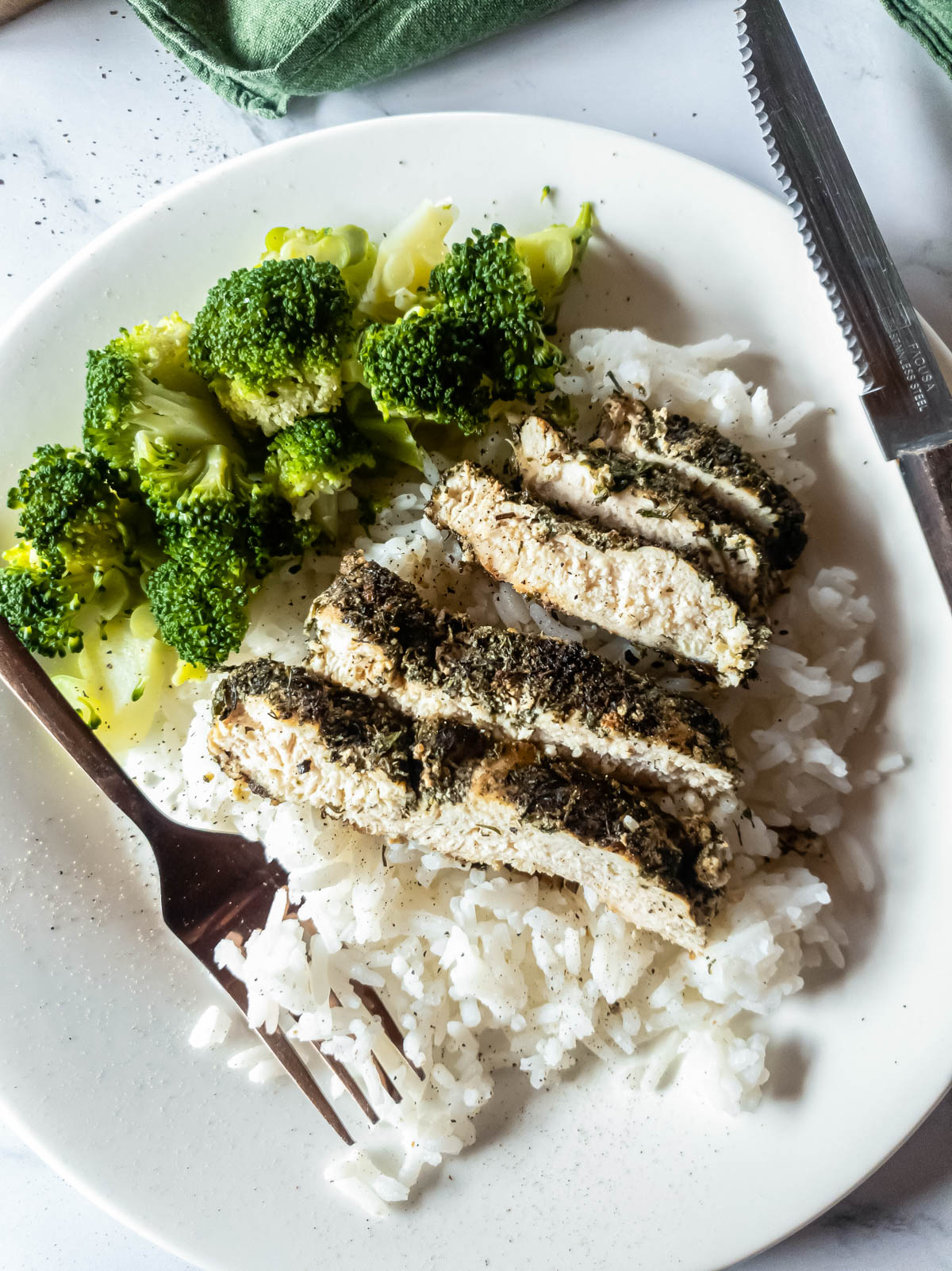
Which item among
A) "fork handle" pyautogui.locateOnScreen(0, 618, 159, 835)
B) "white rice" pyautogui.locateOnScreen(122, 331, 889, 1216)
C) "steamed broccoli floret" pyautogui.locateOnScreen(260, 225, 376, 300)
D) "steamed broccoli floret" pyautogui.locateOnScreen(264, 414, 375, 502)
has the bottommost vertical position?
"white rice" pyautogui.locateOnScreen(122, 331, 889, 1216)

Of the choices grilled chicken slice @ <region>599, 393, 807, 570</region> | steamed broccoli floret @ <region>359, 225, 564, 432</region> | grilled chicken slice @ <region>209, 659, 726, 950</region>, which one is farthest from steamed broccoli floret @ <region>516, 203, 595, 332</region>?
grilled chicken slice @ <region>209, 659, 726, 950</region>

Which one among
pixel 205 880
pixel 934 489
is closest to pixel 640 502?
pixel 934 489

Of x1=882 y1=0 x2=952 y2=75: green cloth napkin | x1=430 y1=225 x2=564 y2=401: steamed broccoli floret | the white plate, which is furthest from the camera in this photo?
x1=882 y1=0 x2=952 y2=75: green cloth napkin

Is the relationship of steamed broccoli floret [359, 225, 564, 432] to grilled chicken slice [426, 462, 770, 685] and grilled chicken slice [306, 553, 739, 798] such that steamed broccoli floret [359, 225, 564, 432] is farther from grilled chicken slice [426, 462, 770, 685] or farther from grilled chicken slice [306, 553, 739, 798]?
grilled chicken slice [306, 553, 739, 798]

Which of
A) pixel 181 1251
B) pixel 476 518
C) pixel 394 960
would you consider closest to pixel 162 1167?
pixel 181 1251

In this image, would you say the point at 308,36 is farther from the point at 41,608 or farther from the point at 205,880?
the point at 205,880

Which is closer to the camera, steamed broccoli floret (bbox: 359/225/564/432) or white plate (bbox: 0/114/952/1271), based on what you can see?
steamed broccoli floret (bbox: 359/225/564/432)
